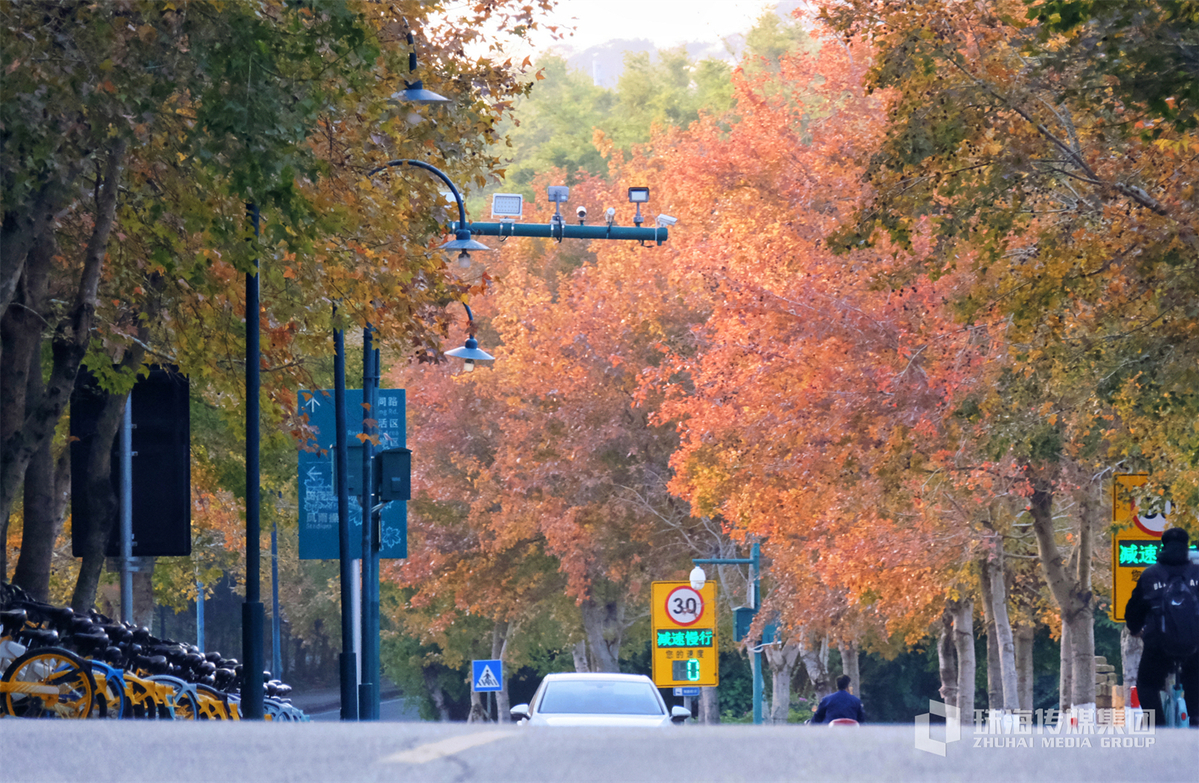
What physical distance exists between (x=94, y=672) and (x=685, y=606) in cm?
1873

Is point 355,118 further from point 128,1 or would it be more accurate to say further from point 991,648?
point 991,648

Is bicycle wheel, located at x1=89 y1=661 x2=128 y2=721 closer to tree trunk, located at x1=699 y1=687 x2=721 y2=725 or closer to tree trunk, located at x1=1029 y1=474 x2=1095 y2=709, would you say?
tree trunk, located at x1=1029 y1=474 x2=1095 y2=709

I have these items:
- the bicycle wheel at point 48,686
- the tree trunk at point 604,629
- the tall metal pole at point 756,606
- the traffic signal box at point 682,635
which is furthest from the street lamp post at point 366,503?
the tree trunk at point 604,629

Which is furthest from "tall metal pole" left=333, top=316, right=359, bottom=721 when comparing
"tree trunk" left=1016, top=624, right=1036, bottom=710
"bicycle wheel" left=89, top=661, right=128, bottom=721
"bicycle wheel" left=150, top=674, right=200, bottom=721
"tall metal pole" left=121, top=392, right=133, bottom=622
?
"tree trunk" left=1016, top=624, right=1036, bottom=710

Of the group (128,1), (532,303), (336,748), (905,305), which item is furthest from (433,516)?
(336,748)

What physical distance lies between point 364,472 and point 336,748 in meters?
14.6

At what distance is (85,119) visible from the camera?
40.9 ft

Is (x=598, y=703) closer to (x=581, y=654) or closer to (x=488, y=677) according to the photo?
Answer: (x=488, y=677)

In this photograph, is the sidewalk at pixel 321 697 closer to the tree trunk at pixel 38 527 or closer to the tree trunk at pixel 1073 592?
the tree trunk at pixel 1073 592

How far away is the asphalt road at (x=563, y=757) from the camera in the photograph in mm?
6148

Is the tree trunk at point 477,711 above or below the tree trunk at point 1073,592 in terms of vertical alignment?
below

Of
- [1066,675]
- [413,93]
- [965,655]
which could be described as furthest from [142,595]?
[413,93]

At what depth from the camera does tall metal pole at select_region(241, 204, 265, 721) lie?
13.1 m

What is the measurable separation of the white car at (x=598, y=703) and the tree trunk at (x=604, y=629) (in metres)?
30.8
